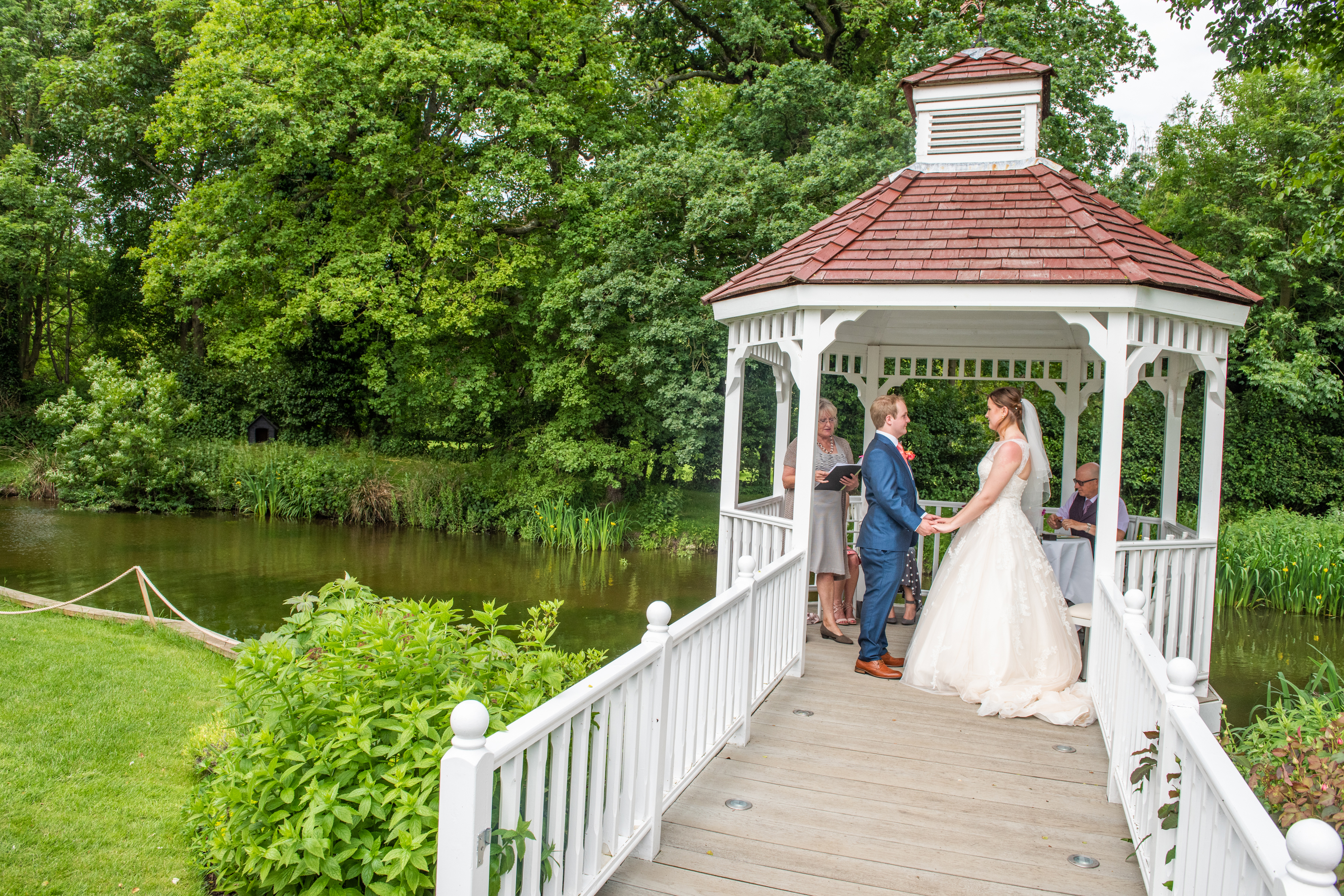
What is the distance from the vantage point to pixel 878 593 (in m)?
6.09

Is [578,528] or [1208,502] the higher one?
[1208,502]

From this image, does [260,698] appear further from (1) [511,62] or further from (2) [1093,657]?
(1) [511,62]

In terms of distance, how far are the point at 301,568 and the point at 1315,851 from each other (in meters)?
15.0

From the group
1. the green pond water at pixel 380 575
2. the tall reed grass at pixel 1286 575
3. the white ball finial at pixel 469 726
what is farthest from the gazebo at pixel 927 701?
the tall reed grass at pixel 1286 575

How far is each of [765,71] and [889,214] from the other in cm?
1106

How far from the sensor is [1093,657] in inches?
225

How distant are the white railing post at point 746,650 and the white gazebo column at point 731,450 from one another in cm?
255

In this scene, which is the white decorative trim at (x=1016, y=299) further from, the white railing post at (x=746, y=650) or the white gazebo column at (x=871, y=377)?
the white gazebo column at (x=871, y=377)

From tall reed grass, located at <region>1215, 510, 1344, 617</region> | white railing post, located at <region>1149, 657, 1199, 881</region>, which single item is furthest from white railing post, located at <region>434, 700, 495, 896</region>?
tall reed grass, located at <region>1215, 510, 1344, 617</region>

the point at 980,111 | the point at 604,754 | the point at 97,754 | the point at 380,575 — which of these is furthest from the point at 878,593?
the point at 380,575

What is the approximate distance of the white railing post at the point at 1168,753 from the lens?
295 cm

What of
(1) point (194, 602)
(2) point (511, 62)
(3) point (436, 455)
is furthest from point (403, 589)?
(2) point (511, 62)

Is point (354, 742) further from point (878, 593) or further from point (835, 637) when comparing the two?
point (835, 637)

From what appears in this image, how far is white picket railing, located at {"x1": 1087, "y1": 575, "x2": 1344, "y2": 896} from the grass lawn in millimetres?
4414
